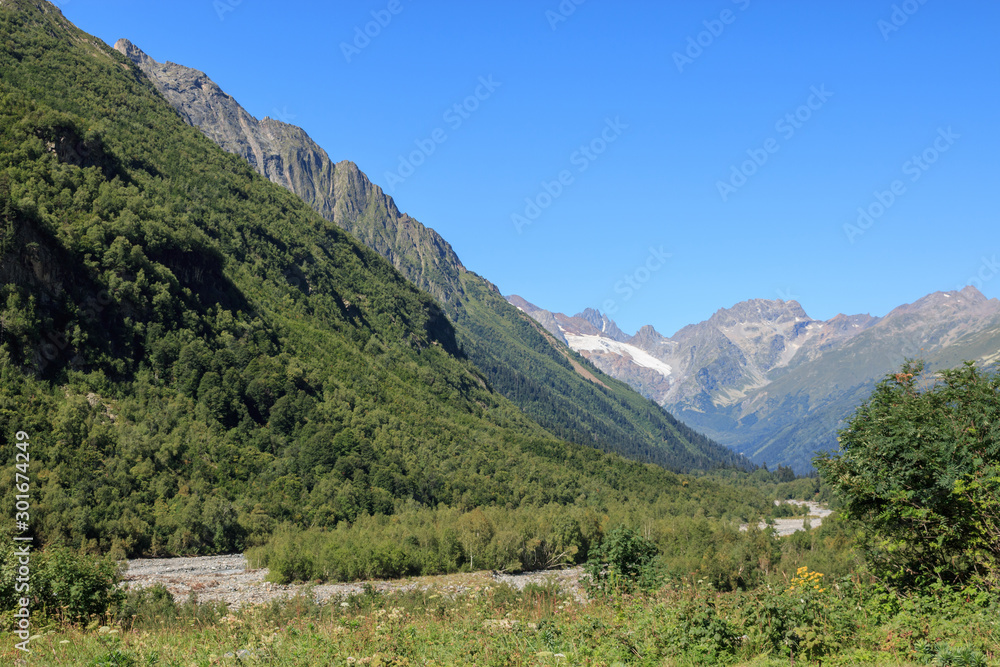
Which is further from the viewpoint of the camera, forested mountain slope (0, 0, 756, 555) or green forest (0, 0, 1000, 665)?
forested mountain slope (0, 0, 756, 555)

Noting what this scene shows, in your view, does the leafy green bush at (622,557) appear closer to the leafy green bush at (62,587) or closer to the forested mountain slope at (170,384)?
the leafy green bush at (62,587)

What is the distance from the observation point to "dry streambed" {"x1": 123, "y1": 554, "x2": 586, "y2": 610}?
5628 cm

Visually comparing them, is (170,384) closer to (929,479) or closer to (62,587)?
(62,587)

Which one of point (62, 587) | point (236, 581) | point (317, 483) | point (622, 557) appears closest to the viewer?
point (62, 587)

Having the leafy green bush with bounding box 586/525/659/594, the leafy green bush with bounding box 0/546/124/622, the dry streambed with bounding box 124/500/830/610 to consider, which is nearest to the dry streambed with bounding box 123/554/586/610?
the dry streambed with bounding box 124/500/830/610

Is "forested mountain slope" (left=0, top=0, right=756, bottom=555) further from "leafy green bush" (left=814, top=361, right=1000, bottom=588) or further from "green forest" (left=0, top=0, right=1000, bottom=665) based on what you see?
"leafy green bush" (left=814, top=361, right=1000, bottom=588)

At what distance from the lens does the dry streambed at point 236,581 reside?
185 ft

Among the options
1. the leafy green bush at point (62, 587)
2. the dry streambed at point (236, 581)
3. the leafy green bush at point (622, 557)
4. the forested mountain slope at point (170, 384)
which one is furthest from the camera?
the forested mountain slope at point (170, 384)

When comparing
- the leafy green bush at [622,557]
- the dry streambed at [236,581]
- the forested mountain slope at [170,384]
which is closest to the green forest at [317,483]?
the leafy green bush at [622,557]

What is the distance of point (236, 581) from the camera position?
64.9 m

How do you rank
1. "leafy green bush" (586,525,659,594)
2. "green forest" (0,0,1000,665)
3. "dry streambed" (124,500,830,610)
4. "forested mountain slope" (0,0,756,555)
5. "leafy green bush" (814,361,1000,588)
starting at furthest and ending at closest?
"forested mountain slope" (0,0,756,555), "dry streambed" (124,500,830,610), "leafy green bush" (586,525,659,594), "leafy green bush" (814,361,1000,588), "green forest" (0,0,1000,665)

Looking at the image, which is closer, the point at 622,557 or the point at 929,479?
the point at 929,479

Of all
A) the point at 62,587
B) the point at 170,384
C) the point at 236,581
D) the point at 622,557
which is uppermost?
the point at 170,384

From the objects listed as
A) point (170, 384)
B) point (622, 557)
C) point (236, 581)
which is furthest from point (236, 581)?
point (170, 384)
